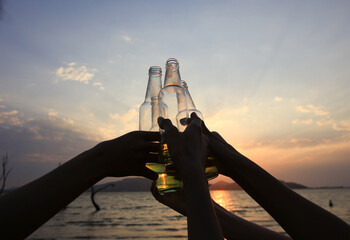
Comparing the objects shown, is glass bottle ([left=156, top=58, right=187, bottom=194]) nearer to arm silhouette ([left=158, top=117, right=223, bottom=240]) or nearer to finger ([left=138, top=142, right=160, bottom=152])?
finger ([left=138, top=142, right=160, bottom=152])

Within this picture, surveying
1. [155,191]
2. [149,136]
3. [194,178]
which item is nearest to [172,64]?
[149,136]

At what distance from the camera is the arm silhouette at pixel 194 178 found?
881 millimetres

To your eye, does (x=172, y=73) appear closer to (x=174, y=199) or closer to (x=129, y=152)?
(x=129, y=152)

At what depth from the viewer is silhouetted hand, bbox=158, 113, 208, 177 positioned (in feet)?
3.41

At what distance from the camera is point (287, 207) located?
115 cm

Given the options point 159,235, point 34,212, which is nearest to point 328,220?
point 34,212

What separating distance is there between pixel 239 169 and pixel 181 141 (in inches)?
14.3

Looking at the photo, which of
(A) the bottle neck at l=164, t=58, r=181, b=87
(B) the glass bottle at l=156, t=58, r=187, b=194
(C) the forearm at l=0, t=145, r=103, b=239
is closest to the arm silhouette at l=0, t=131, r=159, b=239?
(C) the forearm at l=0, t=145, r=103, b=239

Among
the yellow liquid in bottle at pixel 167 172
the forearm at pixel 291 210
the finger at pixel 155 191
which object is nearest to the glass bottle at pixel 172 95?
the yellow liquid in bottle at pixel 167 172

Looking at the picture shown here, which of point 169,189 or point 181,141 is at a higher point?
point 181,141

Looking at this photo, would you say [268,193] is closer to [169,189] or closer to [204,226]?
[204,226]

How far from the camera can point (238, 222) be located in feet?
5.87

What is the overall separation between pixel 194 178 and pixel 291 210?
0.50 m

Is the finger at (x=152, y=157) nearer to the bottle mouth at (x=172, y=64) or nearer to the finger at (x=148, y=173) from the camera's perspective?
the finger at (x=148, y=173)
